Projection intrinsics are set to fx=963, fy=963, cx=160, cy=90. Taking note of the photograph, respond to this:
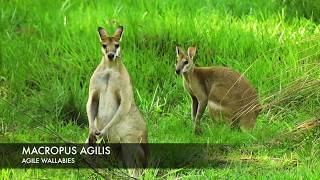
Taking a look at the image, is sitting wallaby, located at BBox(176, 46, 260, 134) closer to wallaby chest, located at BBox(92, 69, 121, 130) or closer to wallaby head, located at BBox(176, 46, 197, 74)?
wallaby head, located at BBox(176, 46, 197, 74)

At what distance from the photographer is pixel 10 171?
687 centimetres

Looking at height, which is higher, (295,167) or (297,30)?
(297,30)

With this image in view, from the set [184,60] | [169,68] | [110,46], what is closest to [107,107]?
[110,46]

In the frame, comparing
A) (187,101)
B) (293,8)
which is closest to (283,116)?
(187,101)

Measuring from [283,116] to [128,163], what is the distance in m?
1.85

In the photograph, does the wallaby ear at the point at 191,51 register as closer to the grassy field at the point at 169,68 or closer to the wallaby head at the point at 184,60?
the wallaby head at the point at 184,60

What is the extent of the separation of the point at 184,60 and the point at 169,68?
2.93 ft

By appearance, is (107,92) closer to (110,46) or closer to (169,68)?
(110,46)

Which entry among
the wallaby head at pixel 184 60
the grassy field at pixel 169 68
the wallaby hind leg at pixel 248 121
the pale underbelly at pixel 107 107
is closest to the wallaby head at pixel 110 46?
the pale underbelly at pixel 107 107

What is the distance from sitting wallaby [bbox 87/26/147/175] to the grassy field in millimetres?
311

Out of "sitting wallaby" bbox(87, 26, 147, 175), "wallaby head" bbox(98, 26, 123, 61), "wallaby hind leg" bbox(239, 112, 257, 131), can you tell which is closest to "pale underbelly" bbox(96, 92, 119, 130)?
"sitting wallaby" bbox(87, 26, 147, 175)

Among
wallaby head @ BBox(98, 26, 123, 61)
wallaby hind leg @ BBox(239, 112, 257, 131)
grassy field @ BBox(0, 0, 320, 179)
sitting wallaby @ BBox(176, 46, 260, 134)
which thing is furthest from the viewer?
sitting wallaby @ BBox(176, 46, 260, 134)

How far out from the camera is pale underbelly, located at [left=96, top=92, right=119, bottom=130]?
6953 millimetres

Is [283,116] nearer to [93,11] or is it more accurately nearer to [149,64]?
[149,64]
